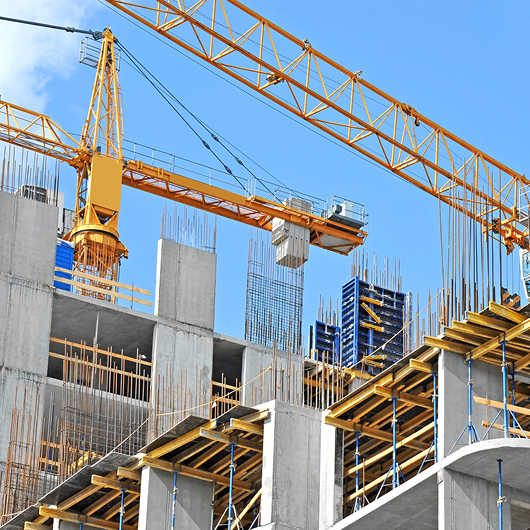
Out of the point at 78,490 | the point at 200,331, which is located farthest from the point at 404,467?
the point at 200,331

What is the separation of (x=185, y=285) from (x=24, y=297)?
6312 millimetres

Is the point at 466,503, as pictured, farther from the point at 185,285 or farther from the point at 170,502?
the point at 185,285

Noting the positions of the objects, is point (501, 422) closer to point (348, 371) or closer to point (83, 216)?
point (348, 371)

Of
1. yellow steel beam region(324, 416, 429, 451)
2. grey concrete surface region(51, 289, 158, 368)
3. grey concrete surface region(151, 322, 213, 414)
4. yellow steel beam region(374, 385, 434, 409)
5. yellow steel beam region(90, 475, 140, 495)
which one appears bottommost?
yellow steel beam region(90, 475, 140, 495)

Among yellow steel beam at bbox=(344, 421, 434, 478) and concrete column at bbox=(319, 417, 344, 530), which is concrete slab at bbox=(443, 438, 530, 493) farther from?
concrete column at bbox=(319, 417, 344, 530)

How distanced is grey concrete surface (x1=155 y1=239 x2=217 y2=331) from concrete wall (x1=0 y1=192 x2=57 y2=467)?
416cm

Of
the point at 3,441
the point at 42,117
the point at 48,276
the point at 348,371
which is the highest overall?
the point at 42,117

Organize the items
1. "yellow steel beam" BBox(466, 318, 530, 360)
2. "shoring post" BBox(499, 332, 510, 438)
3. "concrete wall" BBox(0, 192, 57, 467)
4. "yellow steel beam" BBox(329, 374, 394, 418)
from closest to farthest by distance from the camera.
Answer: "shoring post" BBox(499, 332, 510, 438) < "yellow steel beam" BBox(466, 318, 530, 360) < "yellow steel beam" BBox(329, 374, 394, 418) < "concrete wall" BBox(0, 192, 57, 467)

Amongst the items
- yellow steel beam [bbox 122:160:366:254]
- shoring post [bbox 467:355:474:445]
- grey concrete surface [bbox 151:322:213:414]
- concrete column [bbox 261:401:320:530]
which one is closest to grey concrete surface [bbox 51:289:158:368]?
grey concrete surface [bbox 151:322:213:414]

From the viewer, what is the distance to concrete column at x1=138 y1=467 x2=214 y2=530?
95.3 ft

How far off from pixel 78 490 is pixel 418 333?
9.62 meters

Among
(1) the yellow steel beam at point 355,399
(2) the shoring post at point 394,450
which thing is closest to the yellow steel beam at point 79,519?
(1) the yellow steel beam at point 355,399

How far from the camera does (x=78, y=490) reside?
31.8 metres

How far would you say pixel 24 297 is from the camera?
41.9m
